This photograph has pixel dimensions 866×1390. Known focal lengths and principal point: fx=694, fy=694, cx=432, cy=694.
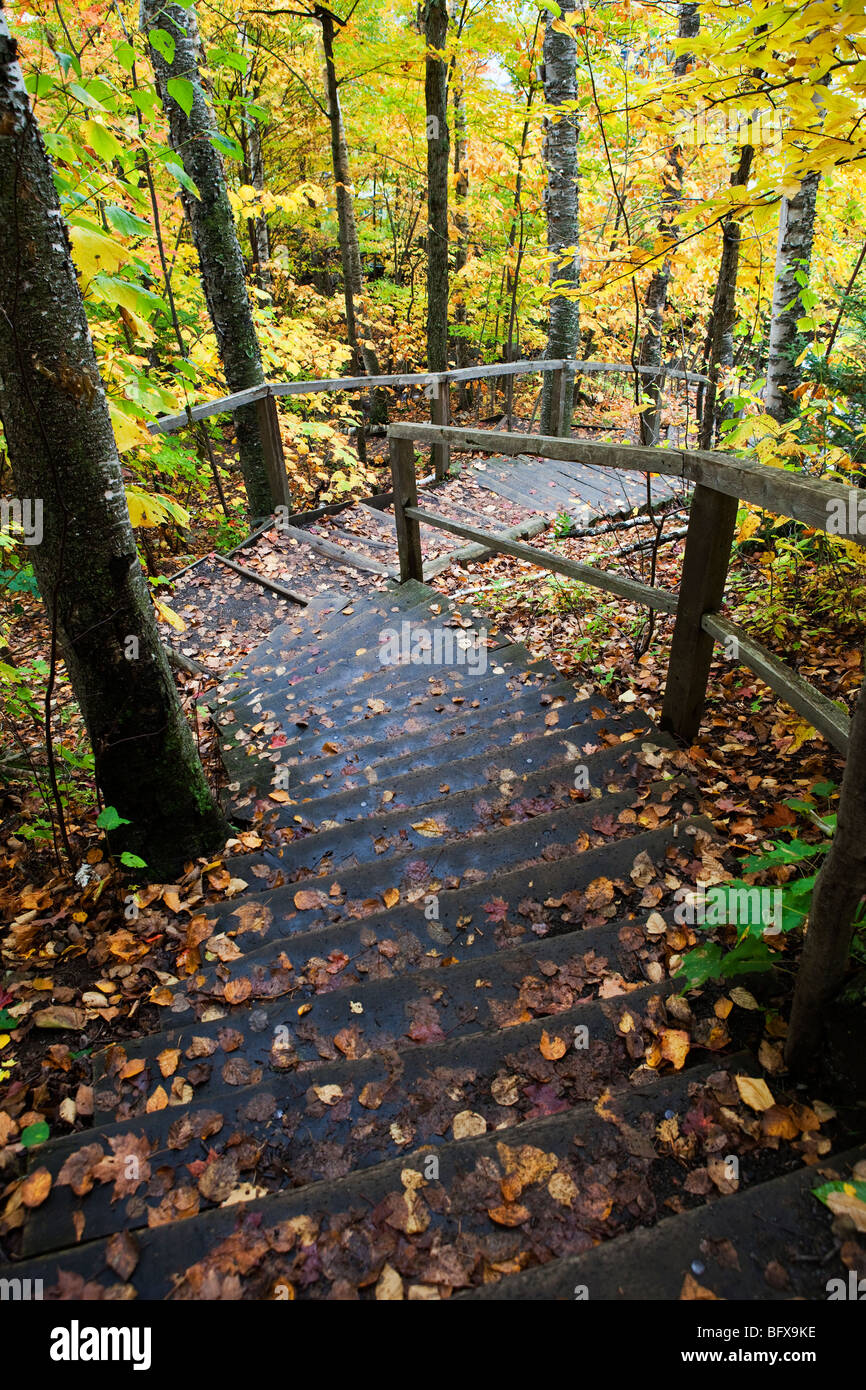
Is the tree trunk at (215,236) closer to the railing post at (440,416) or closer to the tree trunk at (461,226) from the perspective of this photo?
the railing post at (440,416)

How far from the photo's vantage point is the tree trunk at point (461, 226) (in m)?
12.9

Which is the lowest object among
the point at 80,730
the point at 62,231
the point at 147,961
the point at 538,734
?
the point at 80,730

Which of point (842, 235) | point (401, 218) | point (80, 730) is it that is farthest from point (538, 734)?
point (401, 218)

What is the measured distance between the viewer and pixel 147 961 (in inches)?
104

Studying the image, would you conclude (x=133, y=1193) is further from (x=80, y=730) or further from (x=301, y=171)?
(x=301, y=171)

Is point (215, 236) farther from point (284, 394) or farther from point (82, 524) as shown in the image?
point (82, 524)

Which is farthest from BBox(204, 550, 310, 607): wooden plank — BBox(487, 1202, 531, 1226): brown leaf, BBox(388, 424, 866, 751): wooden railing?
BBox(487, 1202, 531, 1226): brown leaf

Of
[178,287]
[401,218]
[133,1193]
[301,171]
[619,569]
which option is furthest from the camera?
[401,218]

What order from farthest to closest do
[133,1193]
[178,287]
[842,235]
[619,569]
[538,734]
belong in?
[178,287]
[842,235]
[619,569]
[538,734]
[133,1193]

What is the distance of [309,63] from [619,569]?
11483mm

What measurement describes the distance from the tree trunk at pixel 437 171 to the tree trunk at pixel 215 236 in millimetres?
2406

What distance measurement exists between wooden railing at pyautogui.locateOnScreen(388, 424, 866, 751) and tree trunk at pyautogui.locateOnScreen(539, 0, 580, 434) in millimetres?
5764

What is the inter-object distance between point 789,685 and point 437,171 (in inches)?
338

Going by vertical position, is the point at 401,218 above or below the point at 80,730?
above
